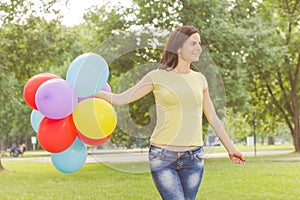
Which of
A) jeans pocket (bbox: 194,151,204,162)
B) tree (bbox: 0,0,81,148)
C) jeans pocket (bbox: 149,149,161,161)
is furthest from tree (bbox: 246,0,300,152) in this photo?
jeans pocket (bbox: 149,149,161,161)

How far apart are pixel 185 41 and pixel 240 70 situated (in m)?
13.8

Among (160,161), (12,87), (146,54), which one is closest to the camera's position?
(160,161)

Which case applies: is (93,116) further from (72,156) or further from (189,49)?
(189,49)

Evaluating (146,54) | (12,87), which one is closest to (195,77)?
(146,54)

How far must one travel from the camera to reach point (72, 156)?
3.91 meters

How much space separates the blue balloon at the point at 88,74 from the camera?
3611 millimetres

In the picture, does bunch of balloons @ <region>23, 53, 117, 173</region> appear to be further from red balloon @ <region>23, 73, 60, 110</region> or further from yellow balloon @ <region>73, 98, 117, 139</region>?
red balloon @ <region>23, 73, 60, 110</region>

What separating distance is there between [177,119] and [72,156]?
1145 millimetres

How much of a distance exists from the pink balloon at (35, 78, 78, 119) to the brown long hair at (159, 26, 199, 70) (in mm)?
760

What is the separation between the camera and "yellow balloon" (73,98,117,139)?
3.58m

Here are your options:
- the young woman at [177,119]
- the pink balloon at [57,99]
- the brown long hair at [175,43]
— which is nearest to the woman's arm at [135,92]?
the young woman at [177,119]

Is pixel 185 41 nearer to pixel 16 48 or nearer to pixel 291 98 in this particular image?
pixel 16 48

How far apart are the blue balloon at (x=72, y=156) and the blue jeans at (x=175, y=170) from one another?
0.96 metres

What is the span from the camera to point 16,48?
17016 millimetres
